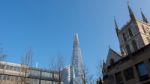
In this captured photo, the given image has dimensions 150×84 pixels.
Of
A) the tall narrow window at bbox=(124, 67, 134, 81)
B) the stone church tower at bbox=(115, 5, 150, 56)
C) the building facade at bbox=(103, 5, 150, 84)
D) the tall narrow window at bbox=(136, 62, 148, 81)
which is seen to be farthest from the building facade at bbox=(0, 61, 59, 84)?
the tall narrow window at bbox=(136, 62, 148, 81)

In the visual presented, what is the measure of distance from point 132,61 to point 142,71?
8.17ft

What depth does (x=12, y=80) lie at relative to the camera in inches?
2180

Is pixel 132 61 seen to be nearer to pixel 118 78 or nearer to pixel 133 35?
pixel 118 78

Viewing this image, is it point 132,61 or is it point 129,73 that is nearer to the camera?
point 132,61

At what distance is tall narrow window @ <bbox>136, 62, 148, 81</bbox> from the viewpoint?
26956 mm

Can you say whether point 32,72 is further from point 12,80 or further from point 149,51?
point 149,51

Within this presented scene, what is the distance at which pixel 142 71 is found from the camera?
27.7 meters

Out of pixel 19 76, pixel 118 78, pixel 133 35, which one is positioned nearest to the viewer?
pixel 118 78

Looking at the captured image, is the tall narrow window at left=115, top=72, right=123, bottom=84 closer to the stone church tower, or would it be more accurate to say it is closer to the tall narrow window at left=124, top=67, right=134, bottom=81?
the tall narrow window at left=124, top=67, right=134, bottom=81

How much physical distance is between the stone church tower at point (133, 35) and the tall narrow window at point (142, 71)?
2346 cm

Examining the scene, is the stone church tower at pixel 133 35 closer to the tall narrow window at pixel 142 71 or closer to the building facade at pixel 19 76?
the tall narrow window at pixel 142 71

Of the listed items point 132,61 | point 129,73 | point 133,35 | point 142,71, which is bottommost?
point 142,71

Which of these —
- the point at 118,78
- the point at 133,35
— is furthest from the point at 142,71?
the point at 133,35

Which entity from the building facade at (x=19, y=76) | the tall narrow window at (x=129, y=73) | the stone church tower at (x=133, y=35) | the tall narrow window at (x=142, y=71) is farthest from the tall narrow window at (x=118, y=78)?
the building facade at (x=19, y=76)
